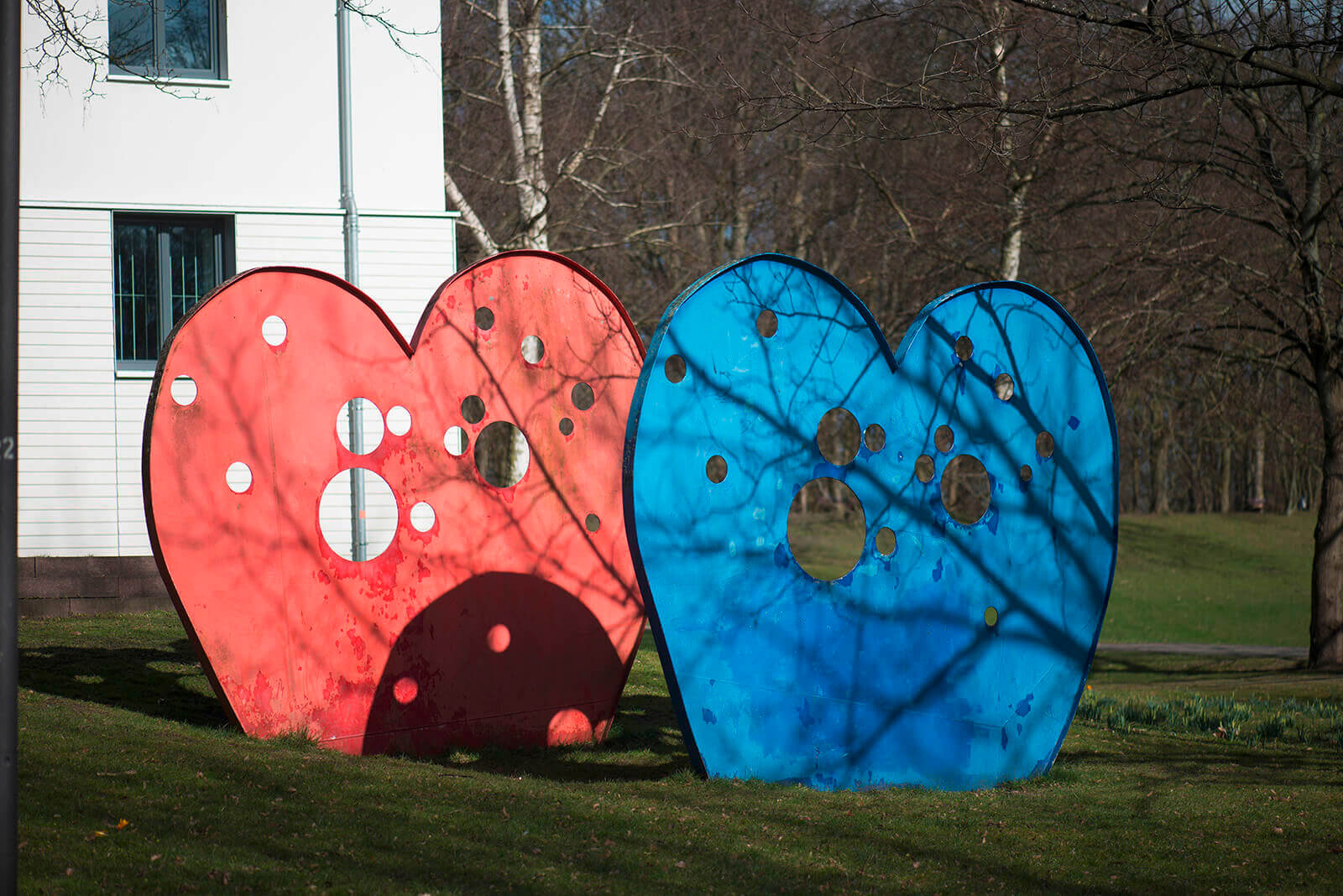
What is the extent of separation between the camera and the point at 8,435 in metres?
3.75

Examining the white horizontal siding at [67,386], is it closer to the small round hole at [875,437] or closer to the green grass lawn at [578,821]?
the green grass lawn at [578,821]

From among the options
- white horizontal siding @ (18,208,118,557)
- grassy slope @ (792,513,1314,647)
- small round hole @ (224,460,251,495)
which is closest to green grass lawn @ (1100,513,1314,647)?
grassy slope @ (792,513,1314,647)

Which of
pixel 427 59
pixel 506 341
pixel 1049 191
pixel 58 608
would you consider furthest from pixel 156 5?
pixel 1049 191

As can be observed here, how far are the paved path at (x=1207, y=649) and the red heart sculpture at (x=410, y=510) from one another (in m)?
12.3

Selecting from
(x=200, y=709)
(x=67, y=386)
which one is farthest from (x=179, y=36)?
(x=200, y=709)

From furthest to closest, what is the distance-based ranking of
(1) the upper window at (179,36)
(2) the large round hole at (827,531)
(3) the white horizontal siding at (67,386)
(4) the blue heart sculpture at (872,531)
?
(2) the large round hole at (827,531) → (1) the upper window at (179,36) → (3) the white horizontal siding at (67,386) → (4) the blue heart sculpture at (872,531)

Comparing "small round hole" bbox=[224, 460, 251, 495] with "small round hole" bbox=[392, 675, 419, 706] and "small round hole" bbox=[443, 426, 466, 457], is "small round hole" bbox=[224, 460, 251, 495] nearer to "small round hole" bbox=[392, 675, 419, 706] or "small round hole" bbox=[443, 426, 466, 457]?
"small round hole" bbox=[443, 426, 466, 457]

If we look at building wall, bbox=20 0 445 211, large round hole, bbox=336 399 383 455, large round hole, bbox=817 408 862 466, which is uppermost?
building wall, bbox=20 0 445 211

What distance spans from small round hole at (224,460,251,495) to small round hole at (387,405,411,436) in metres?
1.05

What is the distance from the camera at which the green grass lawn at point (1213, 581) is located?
22156 mm

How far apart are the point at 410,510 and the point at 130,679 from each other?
2.64m

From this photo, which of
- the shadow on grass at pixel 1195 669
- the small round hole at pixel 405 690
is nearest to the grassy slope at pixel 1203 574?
the shadow on grass at pixel 1195 669

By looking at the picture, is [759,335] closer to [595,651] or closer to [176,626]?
[595,651]

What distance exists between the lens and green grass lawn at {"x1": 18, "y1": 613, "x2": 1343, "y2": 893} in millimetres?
4918
